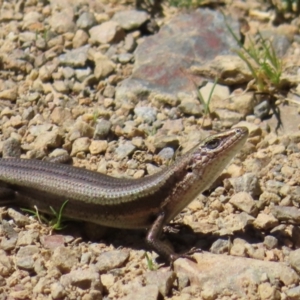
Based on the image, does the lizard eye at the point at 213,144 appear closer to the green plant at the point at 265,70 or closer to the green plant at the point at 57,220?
the green plant at the point at 57,220

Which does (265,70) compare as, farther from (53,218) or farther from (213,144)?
(53,218)

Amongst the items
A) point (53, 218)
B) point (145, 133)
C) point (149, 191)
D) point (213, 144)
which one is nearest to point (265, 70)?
point (145, 133)

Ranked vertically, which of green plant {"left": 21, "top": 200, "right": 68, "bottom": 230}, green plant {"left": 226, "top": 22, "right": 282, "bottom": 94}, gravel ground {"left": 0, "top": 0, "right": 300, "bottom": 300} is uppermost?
green plant {"left": 226, "top": 22, "right": 282, "bottom": 94}

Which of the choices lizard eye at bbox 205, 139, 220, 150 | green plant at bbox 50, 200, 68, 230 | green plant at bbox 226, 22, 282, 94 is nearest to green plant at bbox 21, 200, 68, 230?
green plant at bbox 50, 200, 68, 230

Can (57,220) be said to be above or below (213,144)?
below

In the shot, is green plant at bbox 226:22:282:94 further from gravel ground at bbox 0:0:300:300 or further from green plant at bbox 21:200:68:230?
green plant at bbox 21:200:68:230

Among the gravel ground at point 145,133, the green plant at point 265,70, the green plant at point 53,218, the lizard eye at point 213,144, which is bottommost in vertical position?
the green plant at point 53,218

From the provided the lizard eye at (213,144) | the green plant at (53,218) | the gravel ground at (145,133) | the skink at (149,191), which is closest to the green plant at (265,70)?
the gravel ground at (145,133)
